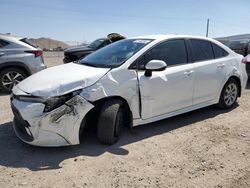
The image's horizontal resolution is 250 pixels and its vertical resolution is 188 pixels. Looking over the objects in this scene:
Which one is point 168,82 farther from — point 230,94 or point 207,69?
point 230,94

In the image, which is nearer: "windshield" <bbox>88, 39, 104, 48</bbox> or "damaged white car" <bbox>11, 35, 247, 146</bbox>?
"damaged white car" <bbox>11, 35, 247, 146</bbox>

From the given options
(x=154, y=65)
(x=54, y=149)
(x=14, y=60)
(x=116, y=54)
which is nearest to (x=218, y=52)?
(x=154, y=65)

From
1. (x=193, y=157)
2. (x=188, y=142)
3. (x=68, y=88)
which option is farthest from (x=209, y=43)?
(x=68, y=88)

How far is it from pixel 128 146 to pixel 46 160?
1.21 meters

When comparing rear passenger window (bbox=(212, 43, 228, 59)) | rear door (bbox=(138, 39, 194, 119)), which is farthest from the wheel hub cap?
rear door (bbox=(138, 39, 194, 119))

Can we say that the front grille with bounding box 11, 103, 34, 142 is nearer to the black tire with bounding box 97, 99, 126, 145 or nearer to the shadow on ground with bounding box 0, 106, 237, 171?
the shadow on ground with bounding box 0, 106, 237, 171

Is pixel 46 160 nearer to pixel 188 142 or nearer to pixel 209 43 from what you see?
pixel 188 142

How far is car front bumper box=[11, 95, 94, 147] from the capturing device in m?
4.07

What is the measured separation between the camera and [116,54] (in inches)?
206

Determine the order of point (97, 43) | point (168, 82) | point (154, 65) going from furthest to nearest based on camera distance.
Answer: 1. point (97, 43)
2. point (168, 82)
3. point (154, 65)

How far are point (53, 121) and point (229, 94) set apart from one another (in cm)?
401

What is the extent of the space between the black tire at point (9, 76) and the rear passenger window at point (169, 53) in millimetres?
4458

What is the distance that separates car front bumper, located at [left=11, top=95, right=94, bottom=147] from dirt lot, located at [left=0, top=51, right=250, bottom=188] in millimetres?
232

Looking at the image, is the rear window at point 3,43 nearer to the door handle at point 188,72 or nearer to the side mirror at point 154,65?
the side mirror at point 154,65
